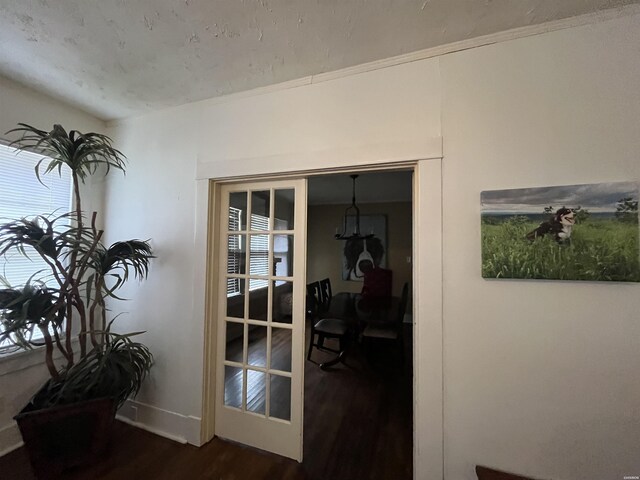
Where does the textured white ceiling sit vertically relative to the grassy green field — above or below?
above

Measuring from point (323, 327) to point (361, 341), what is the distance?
104 cm

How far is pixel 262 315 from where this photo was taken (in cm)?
165

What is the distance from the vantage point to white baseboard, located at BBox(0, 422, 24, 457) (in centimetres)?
148

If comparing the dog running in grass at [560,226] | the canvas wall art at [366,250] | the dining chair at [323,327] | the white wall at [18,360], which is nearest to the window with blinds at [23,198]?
→ the white wall at [18,360]

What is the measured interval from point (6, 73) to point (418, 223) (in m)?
2.74

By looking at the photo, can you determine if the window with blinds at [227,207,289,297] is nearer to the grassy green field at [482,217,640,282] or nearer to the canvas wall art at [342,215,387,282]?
the grassy green field at [482,217,640,282]

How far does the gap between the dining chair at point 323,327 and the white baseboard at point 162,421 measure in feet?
4.39

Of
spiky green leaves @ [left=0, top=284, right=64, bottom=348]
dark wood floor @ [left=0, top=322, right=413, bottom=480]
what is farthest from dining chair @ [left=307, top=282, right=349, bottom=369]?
spiky green leaves @ [left=0, top=284, right=64, bottom=348]

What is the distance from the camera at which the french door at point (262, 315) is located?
5.09 feet

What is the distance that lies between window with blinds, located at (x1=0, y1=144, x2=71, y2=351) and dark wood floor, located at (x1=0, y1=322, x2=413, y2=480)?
1054 millimetres

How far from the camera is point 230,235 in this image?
1.73m

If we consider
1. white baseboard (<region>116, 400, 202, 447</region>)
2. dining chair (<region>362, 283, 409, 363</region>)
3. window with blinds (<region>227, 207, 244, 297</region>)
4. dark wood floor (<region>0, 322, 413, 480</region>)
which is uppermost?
window with blinds (<region>227, 207, 244, 297</region>)

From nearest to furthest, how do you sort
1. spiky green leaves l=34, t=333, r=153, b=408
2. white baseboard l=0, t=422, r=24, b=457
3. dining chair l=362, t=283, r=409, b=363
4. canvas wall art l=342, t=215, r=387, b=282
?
spiky green leaves l=34, t=333, r=153, b=408
white baseboard l=0, t=422, r=24, b=457
dining chair l=362, t=283, r=409, b=363
canvas wall art l=342, t=215, r=387, b=282

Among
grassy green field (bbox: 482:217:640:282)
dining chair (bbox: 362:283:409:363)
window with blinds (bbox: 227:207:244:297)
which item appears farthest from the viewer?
dining chair (bbox: 362:283:409:363)
